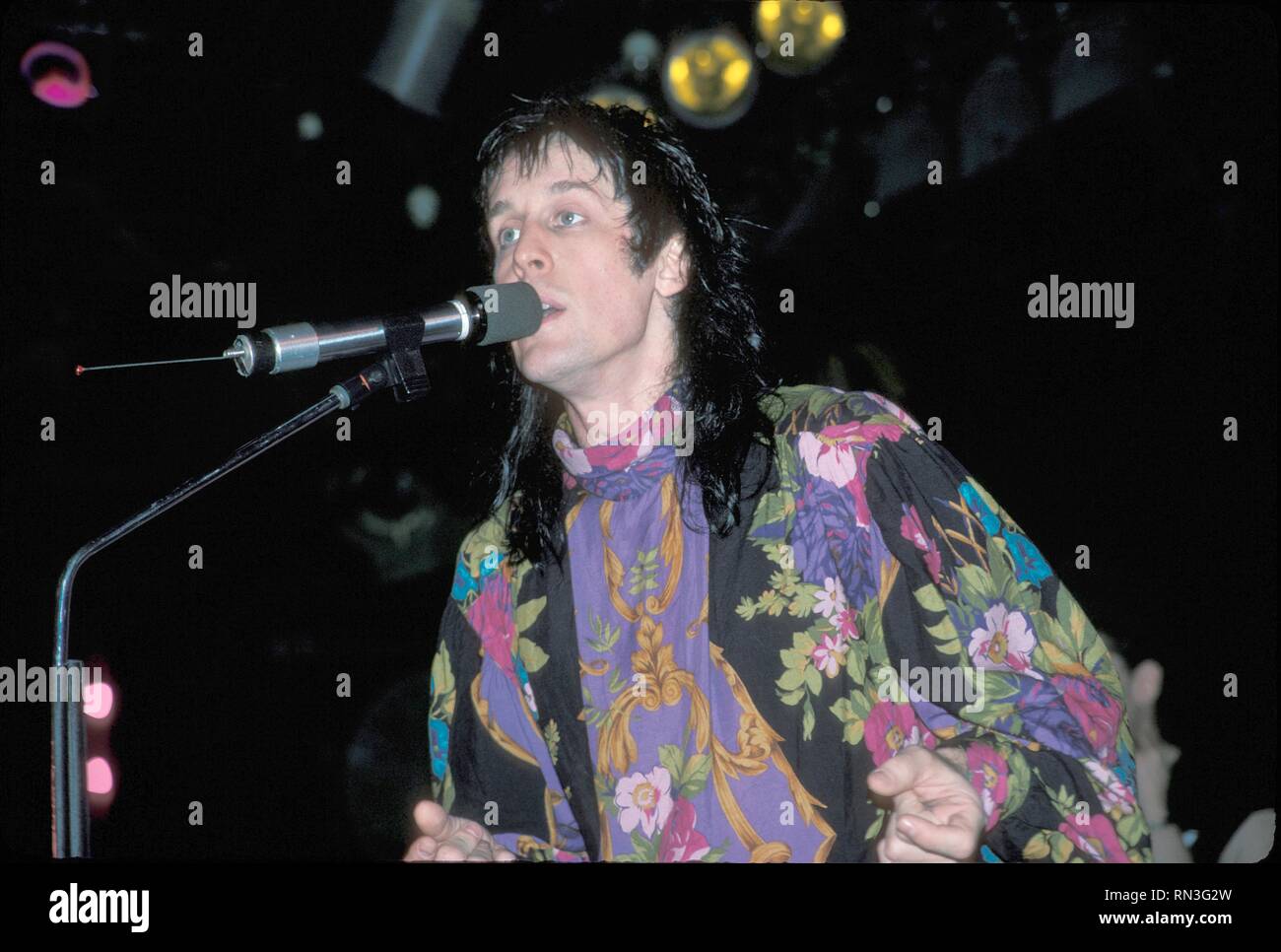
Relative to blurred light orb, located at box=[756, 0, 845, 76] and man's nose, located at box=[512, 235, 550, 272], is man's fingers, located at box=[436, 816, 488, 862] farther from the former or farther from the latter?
blurred light orb, located at box=[756, 0, 845, 76]

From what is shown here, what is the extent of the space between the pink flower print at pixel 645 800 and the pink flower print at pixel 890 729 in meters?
0.30

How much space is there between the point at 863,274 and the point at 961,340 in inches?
7.3

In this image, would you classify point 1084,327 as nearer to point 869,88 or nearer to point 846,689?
point 869,88

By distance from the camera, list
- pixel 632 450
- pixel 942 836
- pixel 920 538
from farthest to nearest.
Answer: pixel 632 450, pixel 920 538, pixel 942 836

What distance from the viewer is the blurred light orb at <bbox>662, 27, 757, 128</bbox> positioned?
1.91 metres

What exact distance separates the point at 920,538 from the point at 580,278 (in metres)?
0.62

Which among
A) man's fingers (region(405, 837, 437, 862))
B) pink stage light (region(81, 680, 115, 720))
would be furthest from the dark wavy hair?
pink stage light (region(81, 680, 115, 720))

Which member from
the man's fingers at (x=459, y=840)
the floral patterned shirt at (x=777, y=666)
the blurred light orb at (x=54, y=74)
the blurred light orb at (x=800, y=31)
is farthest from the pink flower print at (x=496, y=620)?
the blurred light orb at (x=54, y=74)

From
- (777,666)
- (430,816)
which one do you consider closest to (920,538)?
(777,666)

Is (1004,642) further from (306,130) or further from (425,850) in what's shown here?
(306,130)

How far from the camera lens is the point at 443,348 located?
1.98 m

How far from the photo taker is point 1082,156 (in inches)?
75.6

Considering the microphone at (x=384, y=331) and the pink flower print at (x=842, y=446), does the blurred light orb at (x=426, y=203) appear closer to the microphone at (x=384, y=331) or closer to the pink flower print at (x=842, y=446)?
the microphone at (x=384, y=331)
